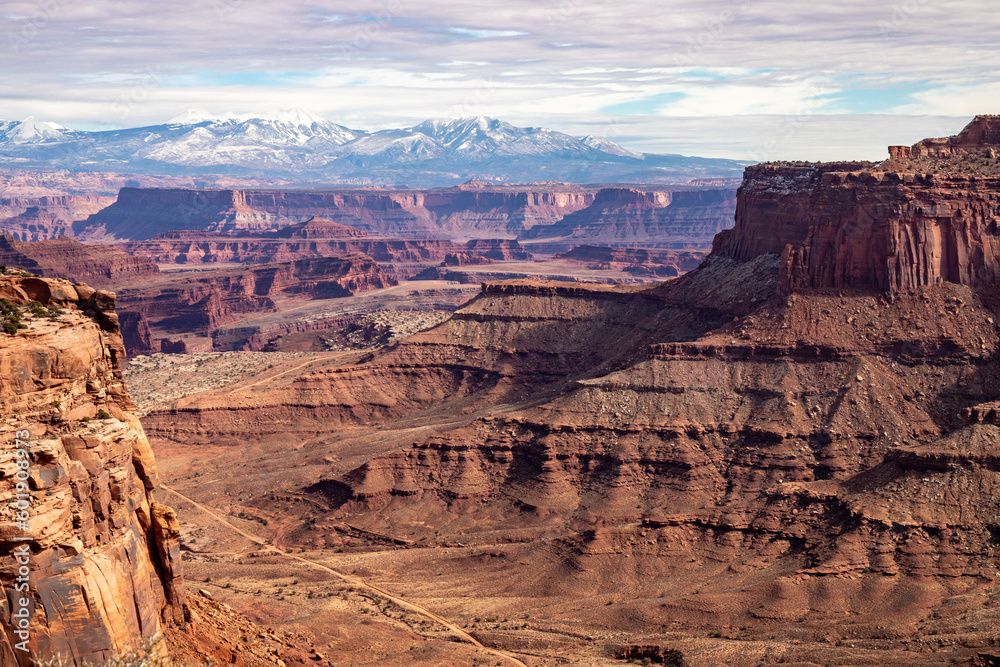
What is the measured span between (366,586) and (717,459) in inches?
1198

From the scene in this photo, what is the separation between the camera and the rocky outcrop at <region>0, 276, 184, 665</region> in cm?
3073

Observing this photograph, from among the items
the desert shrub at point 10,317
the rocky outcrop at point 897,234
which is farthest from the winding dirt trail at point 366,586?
the rocky outcrop at point 897,234

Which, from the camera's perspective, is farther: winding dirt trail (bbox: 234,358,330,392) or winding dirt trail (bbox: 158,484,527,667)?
winding dirt trail (bbox: 234,358,330,392)

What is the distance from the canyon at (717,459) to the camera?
7019 centimetres

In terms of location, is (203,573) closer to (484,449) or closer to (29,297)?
(484,449)

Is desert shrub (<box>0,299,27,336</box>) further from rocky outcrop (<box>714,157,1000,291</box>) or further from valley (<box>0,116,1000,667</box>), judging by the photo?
rocky outcrop (<box>714,157,1000,291</box>)

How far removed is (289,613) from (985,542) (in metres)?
44.6

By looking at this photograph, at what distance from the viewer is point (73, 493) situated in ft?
107

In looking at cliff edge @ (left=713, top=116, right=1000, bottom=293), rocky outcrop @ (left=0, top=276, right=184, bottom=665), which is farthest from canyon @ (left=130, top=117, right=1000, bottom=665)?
rocky outcrop @ (left=0, top=276, right=184, bottom=665)

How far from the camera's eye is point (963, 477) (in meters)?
74.0

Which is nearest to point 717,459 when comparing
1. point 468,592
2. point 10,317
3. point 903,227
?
point 468,592

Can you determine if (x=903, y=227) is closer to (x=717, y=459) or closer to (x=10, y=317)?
(x=717, y=459)

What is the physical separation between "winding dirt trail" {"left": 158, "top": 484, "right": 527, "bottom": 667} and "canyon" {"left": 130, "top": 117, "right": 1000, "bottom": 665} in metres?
1.15


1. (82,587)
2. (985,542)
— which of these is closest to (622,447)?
(985,542)
